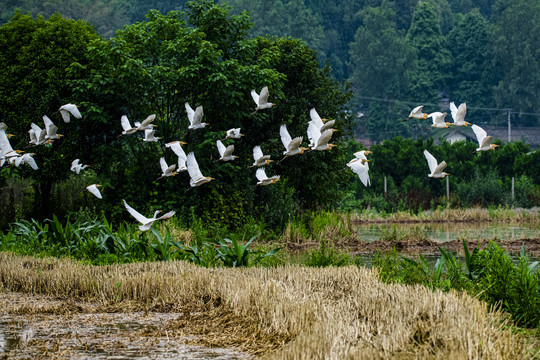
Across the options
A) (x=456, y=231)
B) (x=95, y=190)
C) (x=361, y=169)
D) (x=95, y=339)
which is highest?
(x=361, y=169)

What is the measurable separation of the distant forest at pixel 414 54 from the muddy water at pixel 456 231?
31.8 meters

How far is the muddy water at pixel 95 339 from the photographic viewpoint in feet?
18.7

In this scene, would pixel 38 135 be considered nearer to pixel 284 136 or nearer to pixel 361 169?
pixel 284 136

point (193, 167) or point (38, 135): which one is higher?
point (38, 135)

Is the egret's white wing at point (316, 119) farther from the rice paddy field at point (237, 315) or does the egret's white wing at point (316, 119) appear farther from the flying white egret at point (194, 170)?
the rice paddy field at point (237, 315)

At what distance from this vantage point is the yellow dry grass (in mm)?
4832

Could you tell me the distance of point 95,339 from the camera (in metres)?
6.34

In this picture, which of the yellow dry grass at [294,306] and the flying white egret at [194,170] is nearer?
the yellow dry grass at [294,306]

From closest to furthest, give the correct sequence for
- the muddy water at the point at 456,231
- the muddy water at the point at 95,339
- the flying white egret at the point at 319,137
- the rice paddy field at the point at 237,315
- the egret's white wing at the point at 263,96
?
the rice paddy field at the point at 237,315, the muddy water at the point at 95,339, the flying white egret at the point at 319,137, the egret's white wing at the point at 263,96, the muddy water at the point at 456,231

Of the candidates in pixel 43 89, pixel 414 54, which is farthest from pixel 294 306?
pixel 414 54

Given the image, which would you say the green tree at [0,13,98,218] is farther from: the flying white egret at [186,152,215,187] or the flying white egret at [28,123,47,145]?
the flying white egret at [186,152,215,187]

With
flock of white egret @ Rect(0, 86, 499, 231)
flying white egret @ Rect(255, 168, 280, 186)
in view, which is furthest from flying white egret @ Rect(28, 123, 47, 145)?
flying white egret @ Rect(255, 168, 280, 186)

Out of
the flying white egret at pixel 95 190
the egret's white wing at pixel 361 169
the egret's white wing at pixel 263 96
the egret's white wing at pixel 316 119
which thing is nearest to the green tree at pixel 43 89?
the flying white egret at pixel 95 190

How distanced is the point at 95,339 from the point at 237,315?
1.30 m
